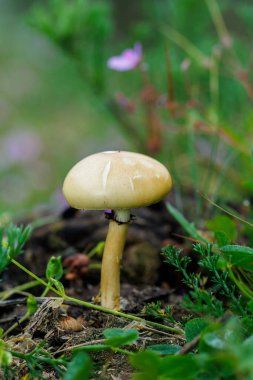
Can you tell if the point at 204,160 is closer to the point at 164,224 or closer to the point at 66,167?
the point at 164,224

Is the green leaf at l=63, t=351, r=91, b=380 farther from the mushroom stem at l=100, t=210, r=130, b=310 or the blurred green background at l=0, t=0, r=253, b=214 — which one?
the blurred green background at l=0, t=0, r=253, b=214

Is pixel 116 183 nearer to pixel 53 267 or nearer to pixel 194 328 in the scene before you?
pixel 53 267

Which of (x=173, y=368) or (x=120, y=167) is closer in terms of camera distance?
(x=173, y=368)

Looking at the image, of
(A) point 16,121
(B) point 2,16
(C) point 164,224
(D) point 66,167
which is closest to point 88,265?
(C) point 164,224

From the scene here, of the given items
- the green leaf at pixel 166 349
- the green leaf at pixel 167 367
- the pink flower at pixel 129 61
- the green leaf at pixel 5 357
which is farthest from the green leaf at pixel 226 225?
the pink flower at pixel 129 61

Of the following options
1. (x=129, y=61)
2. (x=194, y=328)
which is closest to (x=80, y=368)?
(x=194, y=328)

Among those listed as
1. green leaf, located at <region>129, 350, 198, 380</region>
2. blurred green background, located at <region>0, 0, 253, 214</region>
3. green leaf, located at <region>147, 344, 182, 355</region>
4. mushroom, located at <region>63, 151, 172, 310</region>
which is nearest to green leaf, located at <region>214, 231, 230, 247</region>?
mushroom, located at <region>63, 151, 172, 310</region>
